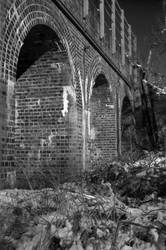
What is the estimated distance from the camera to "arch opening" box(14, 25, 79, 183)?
8414 mm

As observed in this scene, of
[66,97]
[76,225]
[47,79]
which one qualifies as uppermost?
[47,79]

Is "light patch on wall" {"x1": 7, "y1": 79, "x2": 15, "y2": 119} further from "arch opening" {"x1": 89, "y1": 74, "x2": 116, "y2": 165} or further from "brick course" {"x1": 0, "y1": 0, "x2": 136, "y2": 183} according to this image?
"arch opening" {"x1": 89, "y1": 74, "x2": 116, "y2": 165}

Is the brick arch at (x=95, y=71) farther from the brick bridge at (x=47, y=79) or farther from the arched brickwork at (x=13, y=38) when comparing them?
the arched brickwork at (x=13, y=38)

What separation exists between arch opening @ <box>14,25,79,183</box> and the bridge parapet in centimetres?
143

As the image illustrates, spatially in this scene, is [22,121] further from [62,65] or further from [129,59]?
[129,59]

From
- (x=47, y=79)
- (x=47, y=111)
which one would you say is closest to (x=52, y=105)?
(x=47, y=111)

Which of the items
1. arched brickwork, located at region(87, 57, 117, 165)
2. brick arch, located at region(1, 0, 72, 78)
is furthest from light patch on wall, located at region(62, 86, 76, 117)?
arched brickwork, located at region(87, 57, 117, 165)

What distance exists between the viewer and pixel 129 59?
18781 mm

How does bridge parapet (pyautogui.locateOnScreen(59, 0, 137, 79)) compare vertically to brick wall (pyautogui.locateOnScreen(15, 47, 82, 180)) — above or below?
above

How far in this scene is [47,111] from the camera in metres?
8.49

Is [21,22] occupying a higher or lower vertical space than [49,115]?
higher

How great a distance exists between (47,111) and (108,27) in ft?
22.7

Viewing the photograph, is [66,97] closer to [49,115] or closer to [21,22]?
[49,115]

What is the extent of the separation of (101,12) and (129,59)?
6293 mm
